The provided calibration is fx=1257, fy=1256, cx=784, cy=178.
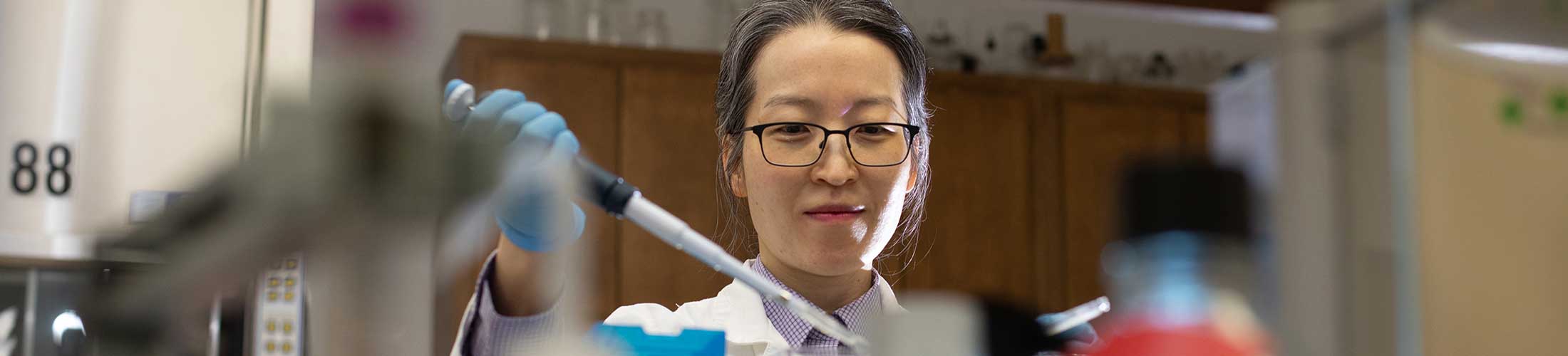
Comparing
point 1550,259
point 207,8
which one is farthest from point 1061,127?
point 207,8

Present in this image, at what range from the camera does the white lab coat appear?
923mm

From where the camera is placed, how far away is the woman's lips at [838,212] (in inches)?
37.2

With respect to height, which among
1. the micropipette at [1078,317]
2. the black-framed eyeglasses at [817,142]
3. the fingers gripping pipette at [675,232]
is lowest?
the micropipette at [1078,317]

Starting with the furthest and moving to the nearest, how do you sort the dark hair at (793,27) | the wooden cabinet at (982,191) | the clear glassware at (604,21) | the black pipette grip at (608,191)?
the wooden cabinet at (982,191) < the clear glassware at (604,21) < the dark hair at (793,27) < the black pipette grip at (608,191)

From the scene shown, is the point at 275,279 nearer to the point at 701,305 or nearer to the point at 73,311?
the point at 73,311

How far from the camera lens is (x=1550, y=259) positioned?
1.71m

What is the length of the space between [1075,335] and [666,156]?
82.1 inches

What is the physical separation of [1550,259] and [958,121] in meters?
1.35

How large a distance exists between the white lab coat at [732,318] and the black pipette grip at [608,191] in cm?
36

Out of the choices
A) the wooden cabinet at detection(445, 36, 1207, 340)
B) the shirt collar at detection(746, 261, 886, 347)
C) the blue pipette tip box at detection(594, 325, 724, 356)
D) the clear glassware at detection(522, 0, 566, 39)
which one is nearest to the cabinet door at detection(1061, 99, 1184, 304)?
the wooden cabinet at detection(445, 36, 1207, 340)

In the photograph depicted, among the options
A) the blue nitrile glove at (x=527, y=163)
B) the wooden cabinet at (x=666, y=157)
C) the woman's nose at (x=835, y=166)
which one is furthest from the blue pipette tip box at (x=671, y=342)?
A: the wooden cabinet at (x=666, y=157)

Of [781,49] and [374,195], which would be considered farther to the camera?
[781,49]

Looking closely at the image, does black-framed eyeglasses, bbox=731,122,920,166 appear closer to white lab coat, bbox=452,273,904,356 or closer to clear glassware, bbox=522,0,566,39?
white lab coat, bbox=452,273,904,356

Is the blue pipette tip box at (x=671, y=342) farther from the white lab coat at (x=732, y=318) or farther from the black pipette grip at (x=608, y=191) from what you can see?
the white lab coat at (x=732, y=318)
